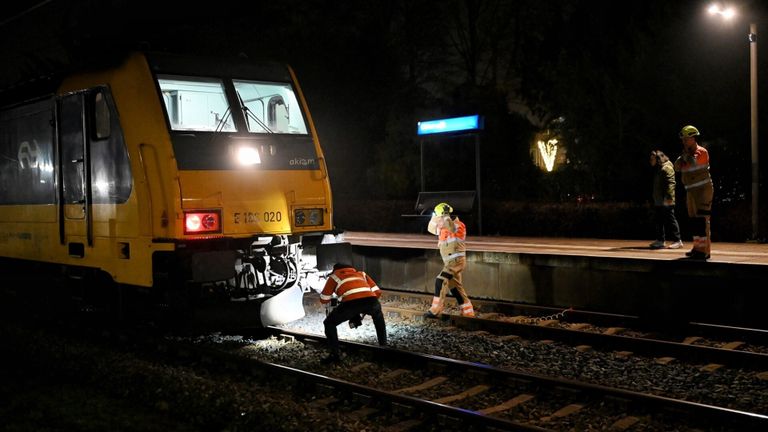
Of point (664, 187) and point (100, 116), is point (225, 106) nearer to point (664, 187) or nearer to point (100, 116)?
point (100, 116)

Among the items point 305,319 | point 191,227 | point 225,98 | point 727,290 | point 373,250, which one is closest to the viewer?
point 191,227

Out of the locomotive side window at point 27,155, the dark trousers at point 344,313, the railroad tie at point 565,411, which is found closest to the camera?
the railroad tie at point 565,411

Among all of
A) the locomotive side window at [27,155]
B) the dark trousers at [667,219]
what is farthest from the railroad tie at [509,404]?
the dark trousers at [667,219]

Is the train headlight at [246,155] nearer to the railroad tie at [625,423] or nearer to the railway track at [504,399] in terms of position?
the railway track at [504,399]

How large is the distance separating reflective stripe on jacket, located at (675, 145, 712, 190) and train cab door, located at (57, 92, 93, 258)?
8.06 m

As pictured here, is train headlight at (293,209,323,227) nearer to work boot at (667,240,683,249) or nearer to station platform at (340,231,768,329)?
station platform at (340,231,768,329)

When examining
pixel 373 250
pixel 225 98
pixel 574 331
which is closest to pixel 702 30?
pixel 373 250

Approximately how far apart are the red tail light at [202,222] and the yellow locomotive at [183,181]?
12mm

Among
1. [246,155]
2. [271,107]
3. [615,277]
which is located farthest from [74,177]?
[615,277]

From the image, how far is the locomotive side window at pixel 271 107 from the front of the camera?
10.0 m

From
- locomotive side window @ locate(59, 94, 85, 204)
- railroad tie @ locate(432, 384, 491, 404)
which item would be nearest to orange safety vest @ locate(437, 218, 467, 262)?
railroad tie @ locate(432, 384, 491, 404)

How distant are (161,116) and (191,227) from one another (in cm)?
129

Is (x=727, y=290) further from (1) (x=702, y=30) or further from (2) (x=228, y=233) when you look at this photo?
(1) (x=702, y=30)

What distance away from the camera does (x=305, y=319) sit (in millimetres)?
12008
